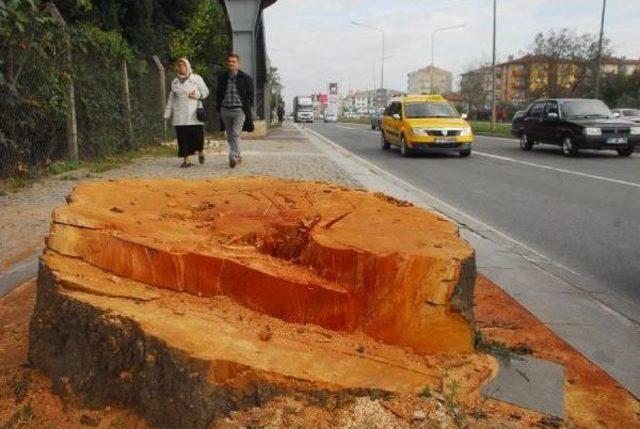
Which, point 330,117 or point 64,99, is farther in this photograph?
point 330,117

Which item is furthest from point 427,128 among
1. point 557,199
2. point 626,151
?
point 557,199

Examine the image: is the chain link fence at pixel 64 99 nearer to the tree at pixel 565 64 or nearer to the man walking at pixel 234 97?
the man walking at pixel 234 97

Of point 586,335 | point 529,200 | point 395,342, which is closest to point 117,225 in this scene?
point 395,342

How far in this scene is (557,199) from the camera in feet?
29.2

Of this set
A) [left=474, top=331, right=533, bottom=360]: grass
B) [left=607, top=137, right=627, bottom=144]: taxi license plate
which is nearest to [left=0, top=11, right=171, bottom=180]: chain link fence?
[left=474, top=331, right=533, bottom=360]: grass

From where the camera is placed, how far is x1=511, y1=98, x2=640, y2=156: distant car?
16.0 meters

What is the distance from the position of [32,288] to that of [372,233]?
7.34 ft

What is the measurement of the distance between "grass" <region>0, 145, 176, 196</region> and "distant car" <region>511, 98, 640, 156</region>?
33.8 feet

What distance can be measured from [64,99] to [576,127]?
12.8 m

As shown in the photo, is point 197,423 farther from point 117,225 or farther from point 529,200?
point 529,200

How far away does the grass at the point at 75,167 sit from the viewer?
301 inches

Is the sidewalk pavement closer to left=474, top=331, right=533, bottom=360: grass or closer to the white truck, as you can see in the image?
left=474, top=331, right=533, bottom=360: grass

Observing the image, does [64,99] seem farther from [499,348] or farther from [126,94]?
[499,348]

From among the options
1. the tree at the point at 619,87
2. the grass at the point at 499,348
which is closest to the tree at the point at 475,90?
the tree at the point at 619,87
